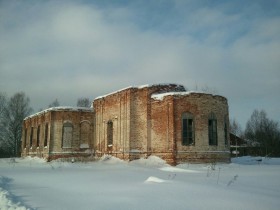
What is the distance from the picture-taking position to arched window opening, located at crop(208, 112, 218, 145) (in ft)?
61.4

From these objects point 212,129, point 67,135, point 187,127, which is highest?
point 187,127

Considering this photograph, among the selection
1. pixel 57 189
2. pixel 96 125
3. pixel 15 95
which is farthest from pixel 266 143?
pixel 57 189

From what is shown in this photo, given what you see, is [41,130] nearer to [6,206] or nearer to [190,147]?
[190,147]

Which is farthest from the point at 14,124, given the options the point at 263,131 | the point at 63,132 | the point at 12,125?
the point at 263,131

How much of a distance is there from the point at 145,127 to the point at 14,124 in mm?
30497

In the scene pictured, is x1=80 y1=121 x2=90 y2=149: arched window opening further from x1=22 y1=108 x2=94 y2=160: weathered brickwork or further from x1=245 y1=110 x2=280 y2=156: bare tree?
x1=245 y1=110 x2=280 y2=156: bare tree

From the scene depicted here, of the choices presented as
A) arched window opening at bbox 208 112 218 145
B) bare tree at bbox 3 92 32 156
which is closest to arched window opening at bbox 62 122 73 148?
arched window opening at bbox 208 112 218 145

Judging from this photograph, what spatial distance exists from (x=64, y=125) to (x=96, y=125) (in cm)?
254

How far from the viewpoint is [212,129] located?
61.8ft

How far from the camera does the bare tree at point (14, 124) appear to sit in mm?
44125

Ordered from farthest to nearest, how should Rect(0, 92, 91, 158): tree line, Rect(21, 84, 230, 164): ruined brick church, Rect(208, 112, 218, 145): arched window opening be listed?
Rect(0, 92, 91, 158): tree line < Rect(208, 112, 218, 145): arched window opening < Rect(21, 84, 230, 164): ruined brick church

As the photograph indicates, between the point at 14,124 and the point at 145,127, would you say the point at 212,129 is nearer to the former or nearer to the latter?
the point at 145,127

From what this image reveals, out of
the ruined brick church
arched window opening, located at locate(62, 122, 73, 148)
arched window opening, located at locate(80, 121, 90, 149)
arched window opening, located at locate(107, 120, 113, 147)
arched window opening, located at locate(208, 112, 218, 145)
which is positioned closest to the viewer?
the ruined brick church

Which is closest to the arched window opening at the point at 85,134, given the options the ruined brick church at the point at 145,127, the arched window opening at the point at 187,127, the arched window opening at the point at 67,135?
the ruined brick church at the point at 145,127
